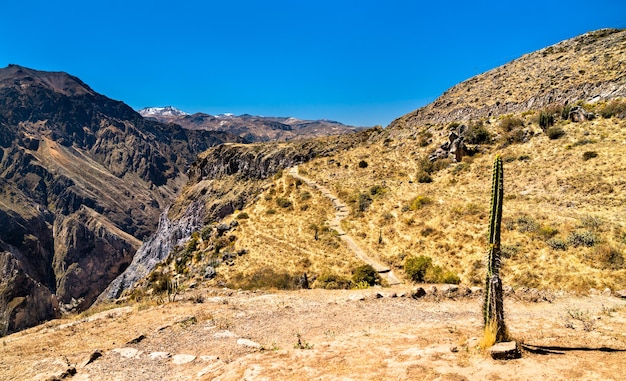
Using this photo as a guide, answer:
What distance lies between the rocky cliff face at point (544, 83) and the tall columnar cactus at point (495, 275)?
44.1 meters

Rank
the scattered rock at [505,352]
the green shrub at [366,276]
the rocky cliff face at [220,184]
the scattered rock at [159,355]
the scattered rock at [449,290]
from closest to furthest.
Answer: the scattered rock at [505,352], the scattered rock at [159,355], the scattered rock at [449,290], the green shrub at [366,276], the rocky cliff face at [220,184]

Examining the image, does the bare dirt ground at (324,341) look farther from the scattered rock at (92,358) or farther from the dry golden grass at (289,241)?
the dry golden grass at (289,241)

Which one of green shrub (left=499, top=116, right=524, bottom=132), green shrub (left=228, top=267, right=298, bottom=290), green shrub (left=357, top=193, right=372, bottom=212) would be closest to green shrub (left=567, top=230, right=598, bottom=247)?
green shrub (left=228, top=267, right=298, bottom=290)

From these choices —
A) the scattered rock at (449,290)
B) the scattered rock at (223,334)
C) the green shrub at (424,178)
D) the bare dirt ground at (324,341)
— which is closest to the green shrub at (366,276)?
the bare dirt ground at (324,341)

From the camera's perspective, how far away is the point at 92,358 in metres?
10.8

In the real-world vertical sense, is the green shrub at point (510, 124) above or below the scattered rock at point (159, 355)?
above

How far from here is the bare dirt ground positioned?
26.6 ft

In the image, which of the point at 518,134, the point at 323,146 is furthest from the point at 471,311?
the point at 323,146

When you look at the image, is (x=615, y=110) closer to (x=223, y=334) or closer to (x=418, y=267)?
(x=418, y=267)

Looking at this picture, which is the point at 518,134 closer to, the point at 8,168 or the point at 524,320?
the point at 524,320

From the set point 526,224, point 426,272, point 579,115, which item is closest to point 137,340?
point 426,272

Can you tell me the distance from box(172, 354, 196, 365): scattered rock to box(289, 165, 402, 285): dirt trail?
553 inches

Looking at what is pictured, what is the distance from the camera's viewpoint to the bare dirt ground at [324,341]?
319 inches

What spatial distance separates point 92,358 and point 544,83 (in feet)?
215
